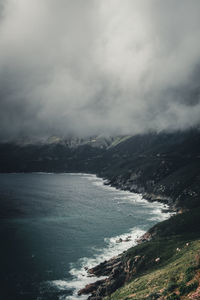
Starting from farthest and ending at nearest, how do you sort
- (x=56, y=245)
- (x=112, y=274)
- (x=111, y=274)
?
(x=56, y=245)
(x=111, y=274)
(x=112, y=274)

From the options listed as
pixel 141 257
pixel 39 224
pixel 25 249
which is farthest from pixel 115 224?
pixel 141 257

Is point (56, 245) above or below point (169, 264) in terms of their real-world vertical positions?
below

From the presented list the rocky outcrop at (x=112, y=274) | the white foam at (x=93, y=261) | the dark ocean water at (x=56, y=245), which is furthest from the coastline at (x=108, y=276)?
the dark ocean water at (x=56, y=245)

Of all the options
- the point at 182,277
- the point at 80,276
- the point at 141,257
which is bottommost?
the point at 80,276

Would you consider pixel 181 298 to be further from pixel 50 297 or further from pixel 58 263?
pixel 58 263

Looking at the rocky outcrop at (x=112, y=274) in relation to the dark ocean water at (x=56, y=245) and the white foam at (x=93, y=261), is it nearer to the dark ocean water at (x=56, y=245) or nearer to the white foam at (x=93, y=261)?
the white foam at (x=93, y=261)

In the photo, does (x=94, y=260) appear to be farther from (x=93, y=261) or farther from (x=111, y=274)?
(x=111, y=274)

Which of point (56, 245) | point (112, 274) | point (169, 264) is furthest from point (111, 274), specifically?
point (56, 245)

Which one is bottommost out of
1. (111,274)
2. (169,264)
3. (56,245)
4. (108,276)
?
(56,245)
